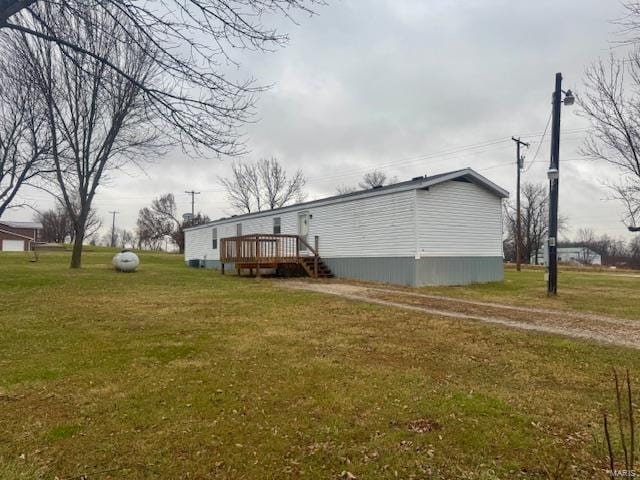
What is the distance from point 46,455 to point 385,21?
16.9 ft

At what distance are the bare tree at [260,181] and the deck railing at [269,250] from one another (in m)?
22.2

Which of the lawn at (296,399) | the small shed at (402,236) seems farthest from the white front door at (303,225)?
the lawn at (296,399)

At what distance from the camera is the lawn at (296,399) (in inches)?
→ 104

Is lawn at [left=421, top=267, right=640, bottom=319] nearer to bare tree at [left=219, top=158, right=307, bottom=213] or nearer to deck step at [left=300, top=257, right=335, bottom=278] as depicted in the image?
deck step at [left=300, top=257, right=335, bottom=278]

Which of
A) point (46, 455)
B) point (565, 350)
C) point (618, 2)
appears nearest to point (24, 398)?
point (46, 455)

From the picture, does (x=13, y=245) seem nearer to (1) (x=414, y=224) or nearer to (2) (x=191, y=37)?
(1) (x=414, y=224)

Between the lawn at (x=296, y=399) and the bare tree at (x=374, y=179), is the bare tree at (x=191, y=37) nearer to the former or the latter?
the lawn at (x=296, y=399)

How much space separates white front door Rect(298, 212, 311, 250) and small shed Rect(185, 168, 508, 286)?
0.14ft

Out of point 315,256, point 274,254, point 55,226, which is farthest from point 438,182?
point 55,226

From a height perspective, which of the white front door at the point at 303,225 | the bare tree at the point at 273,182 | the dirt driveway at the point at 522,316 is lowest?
the dirt driveway at the point at 522,316

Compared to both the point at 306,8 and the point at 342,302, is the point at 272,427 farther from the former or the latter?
the point at 342,302

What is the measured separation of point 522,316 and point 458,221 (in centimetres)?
705

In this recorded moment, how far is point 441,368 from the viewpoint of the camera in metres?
4.51

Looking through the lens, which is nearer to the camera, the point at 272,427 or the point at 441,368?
the point at 272,427
